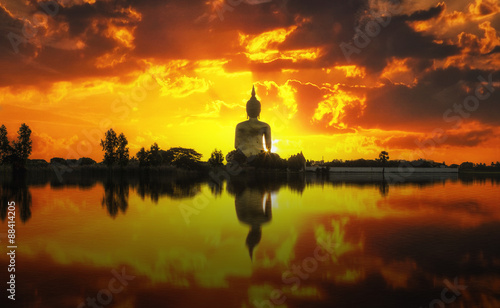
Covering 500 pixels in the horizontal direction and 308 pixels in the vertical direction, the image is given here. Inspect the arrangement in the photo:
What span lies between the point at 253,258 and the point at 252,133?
282 feet

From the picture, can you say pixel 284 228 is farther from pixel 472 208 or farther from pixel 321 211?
pixel 472 208

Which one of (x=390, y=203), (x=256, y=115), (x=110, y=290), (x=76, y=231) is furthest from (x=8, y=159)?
(x=110, y=290)

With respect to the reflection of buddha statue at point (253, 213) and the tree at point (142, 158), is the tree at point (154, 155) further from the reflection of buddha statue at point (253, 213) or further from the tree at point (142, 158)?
the reflection of buddha statue at point (253, 213)

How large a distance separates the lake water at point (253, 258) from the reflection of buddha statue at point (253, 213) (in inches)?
2.5

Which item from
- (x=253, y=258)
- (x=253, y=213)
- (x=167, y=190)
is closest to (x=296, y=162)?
(x=167, y=190)

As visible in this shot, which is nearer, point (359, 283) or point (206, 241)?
point (359, 283)

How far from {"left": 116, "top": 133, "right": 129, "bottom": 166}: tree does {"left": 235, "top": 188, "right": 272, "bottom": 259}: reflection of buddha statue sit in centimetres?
4975

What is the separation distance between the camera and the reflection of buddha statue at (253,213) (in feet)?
56.5

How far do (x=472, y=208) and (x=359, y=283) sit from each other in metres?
21.3

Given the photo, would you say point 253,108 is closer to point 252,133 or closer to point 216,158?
point 252,133

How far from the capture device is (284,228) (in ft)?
63.5

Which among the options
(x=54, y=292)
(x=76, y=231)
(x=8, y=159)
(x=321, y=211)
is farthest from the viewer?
(x=8, y=159)

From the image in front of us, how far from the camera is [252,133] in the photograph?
9962cm

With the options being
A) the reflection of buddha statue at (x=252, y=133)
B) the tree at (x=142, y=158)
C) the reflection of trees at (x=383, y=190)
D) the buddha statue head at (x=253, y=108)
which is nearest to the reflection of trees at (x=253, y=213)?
the reflection of trees at (x=383, y=190)
